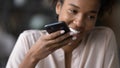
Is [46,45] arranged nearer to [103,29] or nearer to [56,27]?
[56,27]

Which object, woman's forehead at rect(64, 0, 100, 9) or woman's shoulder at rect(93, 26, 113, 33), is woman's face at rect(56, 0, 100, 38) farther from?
woman's shoulder at rect(93, 26, 113, 33)

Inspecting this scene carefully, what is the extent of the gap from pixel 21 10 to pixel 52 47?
1.39 feet

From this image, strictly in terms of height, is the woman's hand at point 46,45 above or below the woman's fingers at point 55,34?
below

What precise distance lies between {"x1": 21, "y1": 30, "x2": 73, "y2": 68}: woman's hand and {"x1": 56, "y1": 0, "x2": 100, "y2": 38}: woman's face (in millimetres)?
123

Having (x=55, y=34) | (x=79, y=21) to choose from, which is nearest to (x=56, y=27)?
(x=55, y=34)

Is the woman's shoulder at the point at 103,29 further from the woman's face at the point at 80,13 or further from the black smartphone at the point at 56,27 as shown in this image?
the black smartphone at the point at 56,27

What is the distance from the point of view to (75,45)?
115 cm

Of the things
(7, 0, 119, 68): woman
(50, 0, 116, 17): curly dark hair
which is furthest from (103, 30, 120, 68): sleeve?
(50, 0, 116, 17): curly dark hair

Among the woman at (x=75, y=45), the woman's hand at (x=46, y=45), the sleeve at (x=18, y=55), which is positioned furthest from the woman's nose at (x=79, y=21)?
the sleeve at (x=18, y=55)

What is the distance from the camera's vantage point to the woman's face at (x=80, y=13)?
104cm

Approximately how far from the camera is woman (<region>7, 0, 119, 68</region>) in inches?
39.4

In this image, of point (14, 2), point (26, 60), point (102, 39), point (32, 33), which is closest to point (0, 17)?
point (14, 2)

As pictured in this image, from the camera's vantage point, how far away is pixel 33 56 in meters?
0.99

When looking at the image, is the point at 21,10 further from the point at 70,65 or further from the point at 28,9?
the point at 70,65
